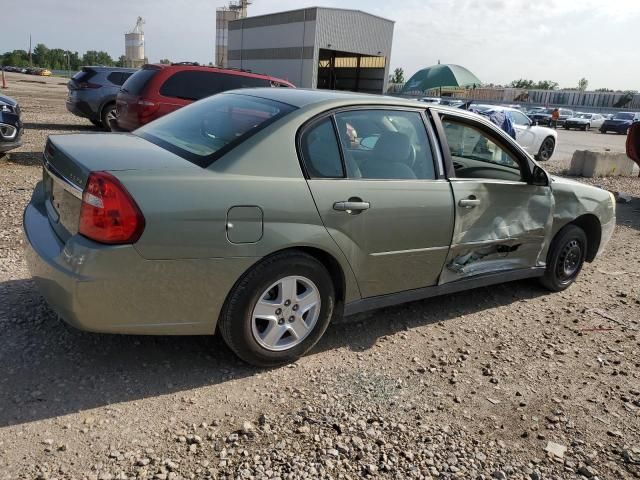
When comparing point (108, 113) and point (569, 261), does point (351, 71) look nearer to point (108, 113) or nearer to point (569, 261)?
point (108, 113)

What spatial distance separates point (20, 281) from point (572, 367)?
410 cm

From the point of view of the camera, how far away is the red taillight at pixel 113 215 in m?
2.62

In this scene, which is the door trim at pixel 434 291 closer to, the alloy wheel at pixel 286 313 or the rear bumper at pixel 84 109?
the alloy wheel at pixel 286 313

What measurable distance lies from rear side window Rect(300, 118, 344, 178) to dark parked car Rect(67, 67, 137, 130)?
11457 millimetres

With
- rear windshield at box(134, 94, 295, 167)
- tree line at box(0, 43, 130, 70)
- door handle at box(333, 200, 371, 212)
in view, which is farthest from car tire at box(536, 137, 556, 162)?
tree line at box(0, 43, 130, 70)

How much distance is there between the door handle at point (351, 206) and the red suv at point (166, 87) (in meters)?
6.55

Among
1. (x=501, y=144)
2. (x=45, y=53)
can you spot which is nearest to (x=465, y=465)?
(x=501, y=144)

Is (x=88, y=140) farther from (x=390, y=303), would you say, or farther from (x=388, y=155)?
(x=390, y=303)

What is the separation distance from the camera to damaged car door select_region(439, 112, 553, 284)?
396 cm

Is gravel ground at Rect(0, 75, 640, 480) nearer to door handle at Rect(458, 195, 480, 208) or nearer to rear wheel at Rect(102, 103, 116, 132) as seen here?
door handle at Rect(458, 195, 480, 208)

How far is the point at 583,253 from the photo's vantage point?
205 inches

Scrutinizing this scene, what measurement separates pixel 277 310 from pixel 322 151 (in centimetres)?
99

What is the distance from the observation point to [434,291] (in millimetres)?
3969

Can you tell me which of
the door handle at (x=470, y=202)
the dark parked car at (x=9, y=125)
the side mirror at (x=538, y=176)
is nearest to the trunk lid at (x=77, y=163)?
the door handle at (x=470, y=202)
